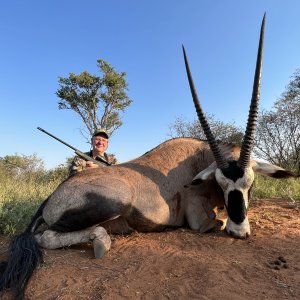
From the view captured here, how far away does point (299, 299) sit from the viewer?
2.46 metres

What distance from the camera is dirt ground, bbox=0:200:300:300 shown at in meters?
2.68

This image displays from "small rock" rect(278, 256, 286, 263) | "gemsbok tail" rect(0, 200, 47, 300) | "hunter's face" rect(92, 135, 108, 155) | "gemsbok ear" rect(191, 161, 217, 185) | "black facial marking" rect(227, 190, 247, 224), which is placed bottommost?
"small rock" rect(278, 256, 286, 263)

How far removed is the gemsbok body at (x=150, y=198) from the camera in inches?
153

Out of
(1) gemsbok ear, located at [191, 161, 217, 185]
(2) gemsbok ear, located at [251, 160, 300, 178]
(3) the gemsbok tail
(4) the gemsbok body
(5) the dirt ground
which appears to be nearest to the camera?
(5) the dirt ground

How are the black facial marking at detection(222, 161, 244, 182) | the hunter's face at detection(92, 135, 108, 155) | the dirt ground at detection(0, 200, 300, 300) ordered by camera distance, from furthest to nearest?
the hunter's face at detection(92, 135, 108, 155), the black facial marking at detection(222, 161, 244, 182), the dirt ground at detection(0, 200, 300, 300)

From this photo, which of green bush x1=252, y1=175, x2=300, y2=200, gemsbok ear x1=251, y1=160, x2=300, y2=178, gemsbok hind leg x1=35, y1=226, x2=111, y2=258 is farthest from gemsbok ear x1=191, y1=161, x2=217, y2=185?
green bush x1=252, y1=175, x2=300, y2=200

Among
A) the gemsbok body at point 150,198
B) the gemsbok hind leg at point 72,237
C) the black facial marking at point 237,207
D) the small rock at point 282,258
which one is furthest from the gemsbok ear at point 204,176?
the small rock at point 282,258

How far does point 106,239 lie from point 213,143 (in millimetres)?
1649

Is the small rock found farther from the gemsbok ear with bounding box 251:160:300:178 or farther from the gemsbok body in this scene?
the gemsbok ear with bounding box 251:160:300:178

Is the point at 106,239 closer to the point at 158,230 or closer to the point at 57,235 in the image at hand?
the point at 57,235

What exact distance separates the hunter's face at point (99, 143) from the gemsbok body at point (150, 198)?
215 cm

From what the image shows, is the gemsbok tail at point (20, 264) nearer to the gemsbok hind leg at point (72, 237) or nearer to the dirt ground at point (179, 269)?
the dirt ground at point (179, 269)

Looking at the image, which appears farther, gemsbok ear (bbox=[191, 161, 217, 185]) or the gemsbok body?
gemsbok ear (bbox=[191, 161, 217, 185])

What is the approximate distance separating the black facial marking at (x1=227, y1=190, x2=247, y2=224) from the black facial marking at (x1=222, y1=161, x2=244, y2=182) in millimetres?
172
